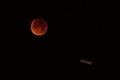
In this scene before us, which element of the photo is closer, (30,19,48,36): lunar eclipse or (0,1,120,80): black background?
(0,1,120,80): black background

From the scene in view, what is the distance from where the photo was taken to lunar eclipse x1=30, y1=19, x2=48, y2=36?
439 centimetres

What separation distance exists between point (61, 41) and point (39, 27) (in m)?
0.70

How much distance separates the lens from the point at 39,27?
4.33 meters

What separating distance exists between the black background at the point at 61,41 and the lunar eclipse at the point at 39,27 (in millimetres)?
120

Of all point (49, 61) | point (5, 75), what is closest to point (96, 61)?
point (49, 61)

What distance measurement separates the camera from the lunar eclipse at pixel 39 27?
14.4ft

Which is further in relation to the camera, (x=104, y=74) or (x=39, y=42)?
(x=39, y=42)

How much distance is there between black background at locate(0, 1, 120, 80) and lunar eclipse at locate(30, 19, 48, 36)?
0.12m

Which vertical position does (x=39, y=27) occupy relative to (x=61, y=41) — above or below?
above

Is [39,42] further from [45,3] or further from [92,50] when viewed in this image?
[92,50]

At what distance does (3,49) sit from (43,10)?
1471 millimetres

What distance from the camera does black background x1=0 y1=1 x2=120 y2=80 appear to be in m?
4.14

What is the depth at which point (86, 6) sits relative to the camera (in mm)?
4277

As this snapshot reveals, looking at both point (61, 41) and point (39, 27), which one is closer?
point (39, 27)
